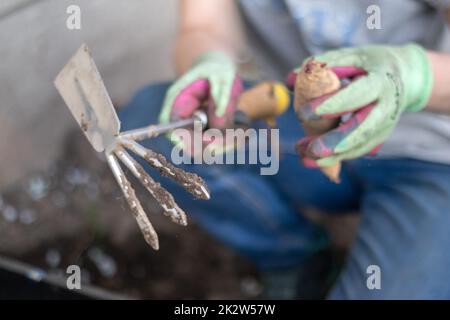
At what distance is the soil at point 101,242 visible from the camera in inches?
36.5

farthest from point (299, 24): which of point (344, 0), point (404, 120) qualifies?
point (404, 120)

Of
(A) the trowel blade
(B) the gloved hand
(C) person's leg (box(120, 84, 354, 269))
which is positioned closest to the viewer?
(A) the trowel blade

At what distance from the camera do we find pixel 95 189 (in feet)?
3.31

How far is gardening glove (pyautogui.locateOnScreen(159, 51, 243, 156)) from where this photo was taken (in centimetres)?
66

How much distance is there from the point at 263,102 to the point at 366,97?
126 mm

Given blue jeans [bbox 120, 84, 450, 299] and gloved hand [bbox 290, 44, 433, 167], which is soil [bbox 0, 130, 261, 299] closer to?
blue jeans [bbox 120, 84, 450, 299]

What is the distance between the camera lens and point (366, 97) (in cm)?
59

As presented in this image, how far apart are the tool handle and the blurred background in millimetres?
224

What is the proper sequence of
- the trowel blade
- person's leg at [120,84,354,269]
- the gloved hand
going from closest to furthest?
1. the trowel blade
2. the gloved hand
3. person's leg at [120,84,354,269]

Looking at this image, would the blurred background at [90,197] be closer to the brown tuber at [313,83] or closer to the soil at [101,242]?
the soil at [101,242]

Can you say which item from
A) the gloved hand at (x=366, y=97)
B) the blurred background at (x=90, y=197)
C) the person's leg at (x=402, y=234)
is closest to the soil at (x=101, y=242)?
the blurred background at (x=90, y=197)

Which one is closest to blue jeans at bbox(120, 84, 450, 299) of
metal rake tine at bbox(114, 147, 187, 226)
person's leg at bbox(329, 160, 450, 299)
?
person's leg at bbox(329, 160, 450, 299)

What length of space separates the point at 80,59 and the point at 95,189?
56 cm
